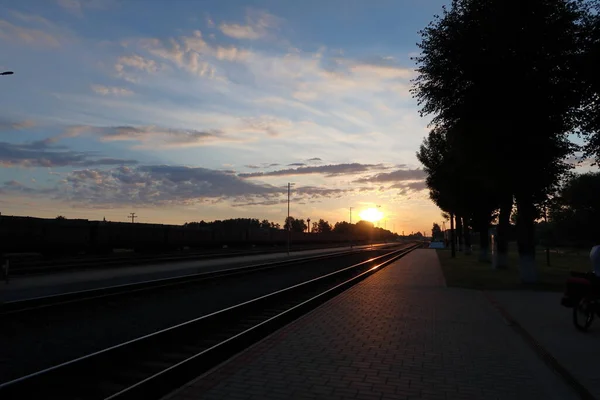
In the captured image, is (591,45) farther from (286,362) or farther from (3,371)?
(3,371)

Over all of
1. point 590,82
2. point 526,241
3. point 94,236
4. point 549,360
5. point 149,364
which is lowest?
point 149,364

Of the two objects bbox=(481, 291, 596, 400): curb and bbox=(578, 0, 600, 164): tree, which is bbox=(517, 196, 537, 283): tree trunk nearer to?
bbox=(578, 0, 600, 164): tree

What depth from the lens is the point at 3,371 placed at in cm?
681

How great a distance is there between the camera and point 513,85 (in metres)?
17.8

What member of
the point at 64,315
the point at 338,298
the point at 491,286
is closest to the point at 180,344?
the point at 64,315

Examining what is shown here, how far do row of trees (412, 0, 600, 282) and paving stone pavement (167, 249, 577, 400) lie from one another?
8917mm

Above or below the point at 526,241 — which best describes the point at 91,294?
below

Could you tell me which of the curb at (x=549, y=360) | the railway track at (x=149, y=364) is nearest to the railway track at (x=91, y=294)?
the railway track at (x=149, y=364)

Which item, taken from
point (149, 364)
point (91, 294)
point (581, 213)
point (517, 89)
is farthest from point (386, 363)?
point (581, 213)

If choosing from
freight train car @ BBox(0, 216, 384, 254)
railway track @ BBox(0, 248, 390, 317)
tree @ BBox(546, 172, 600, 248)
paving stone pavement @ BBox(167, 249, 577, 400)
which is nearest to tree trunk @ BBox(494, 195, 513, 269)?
railway track @ BBox(0, 248, 390, 317)

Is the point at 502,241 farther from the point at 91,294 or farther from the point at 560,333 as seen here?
the point at 91,294

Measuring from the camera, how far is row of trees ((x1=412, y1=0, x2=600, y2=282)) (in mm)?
17438

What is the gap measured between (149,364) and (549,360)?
5.47 m

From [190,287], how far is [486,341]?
11975 mm
